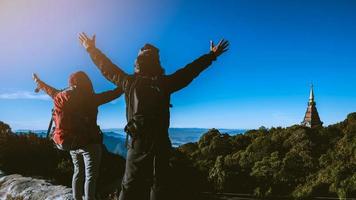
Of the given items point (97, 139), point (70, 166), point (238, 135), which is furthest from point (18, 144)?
point (238, 135)

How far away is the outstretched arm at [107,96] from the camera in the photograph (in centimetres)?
493

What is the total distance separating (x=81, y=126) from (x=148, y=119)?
1373mm

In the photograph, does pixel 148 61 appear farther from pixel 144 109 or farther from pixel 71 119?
pixel 71 119

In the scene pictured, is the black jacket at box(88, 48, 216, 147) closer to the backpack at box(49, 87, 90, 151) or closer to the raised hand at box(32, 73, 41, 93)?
the backpack at box(49, 87, 90, 151)

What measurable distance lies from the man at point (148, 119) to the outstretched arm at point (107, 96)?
0.75 meters

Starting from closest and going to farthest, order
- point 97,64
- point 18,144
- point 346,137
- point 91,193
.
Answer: point 97,64, point 91,193, point 18,144, point 346,137

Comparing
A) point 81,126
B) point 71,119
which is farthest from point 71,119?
point 81,126

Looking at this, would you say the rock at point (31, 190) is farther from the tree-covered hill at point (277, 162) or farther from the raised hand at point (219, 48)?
the tree-covered hill at point (277, 162)

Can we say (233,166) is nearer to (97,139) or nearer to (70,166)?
(70,166)

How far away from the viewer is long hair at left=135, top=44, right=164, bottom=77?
13.6ft

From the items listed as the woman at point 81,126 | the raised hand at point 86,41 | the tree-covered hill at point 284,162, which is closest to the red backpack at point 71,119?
the woman at point 81,126

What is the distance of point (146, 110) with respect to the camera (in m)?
3.96

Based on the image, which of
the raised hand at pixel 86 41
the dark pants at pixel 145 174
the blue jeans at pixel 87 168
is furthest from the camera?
the blue jeans at pixel 87 168

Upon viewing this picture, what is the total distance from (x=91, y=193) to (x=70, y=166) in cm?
671
